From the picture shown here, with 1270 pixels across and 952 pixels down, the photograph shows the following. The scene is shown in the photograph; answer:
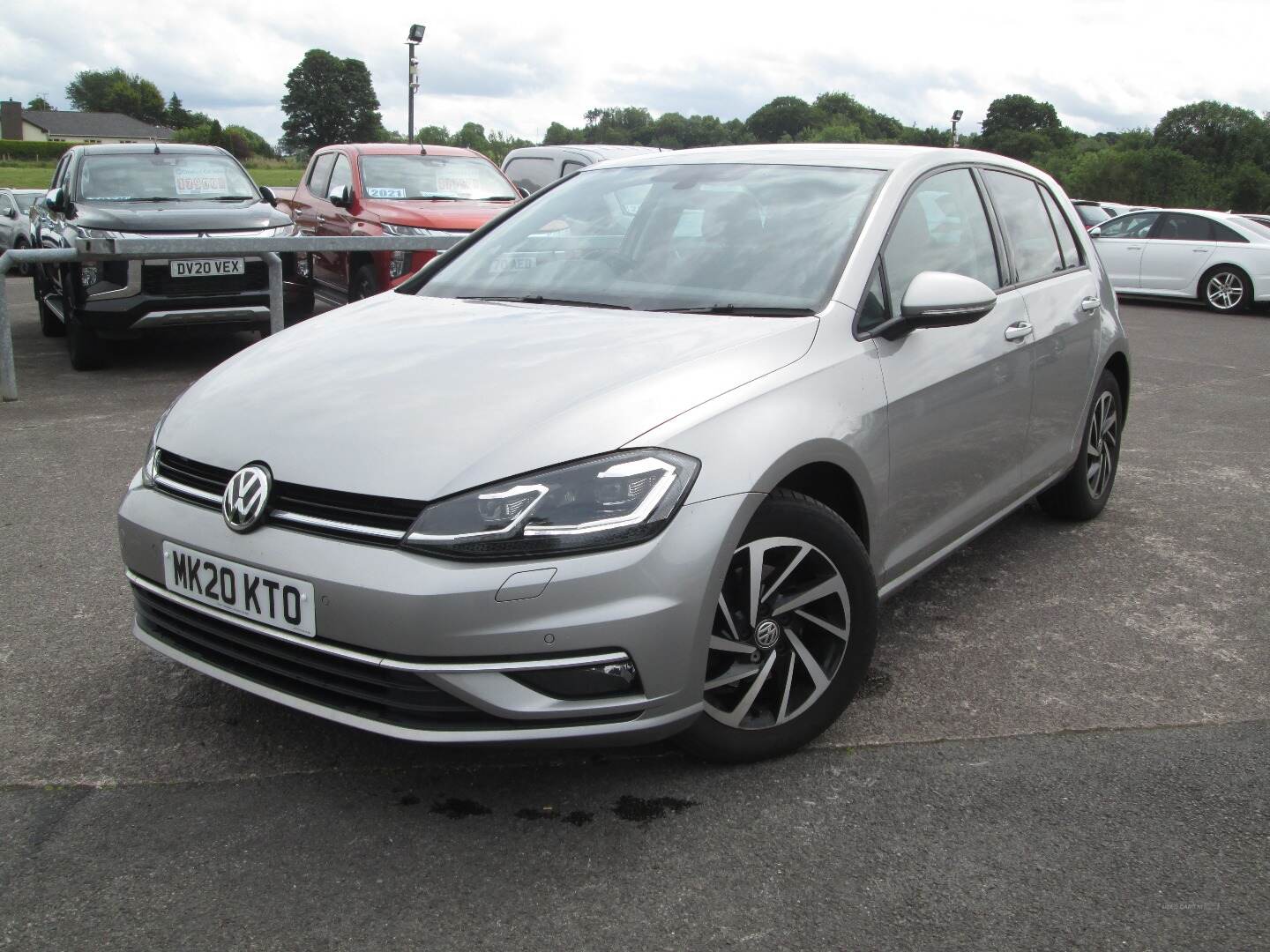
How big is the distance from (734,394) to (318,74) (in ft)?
374

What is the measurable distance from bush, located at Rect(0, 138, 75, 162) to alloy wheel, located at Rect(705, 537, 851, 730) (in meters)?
103

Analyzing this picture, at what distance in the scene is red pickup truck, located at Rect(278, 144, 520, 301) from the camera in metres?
9.56

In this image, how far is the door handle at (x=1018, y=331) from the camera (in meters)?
3.88

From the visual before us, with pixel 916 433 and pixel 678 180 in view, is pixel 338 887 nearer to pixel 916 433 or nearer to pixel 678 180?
pixel 916 433

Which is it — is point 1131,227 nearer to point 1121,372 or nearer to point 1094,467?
point 1121,372

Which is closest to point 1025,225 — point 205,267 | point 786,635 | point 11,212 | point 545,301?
point 545,301

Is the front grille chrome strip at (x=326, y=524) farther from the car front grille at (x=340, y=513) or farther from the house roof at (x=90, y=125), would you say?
the house roof at (x=90, y=125)

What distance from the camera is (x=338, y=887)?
238cm

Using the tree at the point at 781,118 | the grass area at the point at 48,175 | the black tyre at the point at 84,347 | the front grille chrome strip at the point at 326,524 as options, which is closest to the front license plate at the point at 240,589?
the front grille chrome strip at the point at 326,524

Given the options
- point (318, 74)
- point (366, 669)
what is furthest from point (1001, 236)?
point (318, 74)

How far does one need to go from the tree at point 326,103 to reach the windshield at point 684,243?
107864mm

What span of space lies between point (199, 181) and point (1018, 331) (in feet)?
24.8

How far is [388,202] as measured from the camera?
10109 mm

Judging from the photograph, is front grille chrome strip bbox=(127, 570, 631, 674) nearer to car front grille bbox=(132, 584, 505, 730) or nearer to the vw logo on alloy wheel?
car front grille bbox=(132, 584, 505, 730)
